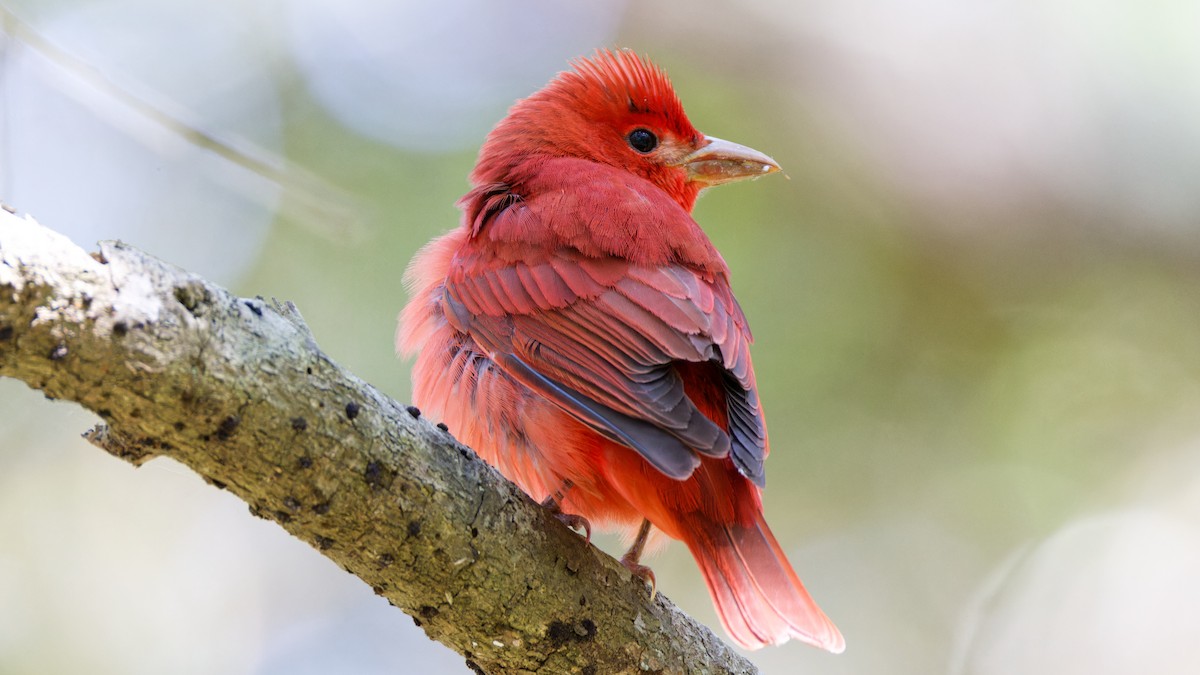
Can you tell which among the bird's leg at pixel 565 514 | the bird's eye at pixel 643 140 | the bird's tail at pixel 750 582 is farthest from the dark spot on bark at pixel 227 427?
the bird's eye at pixel 643 140

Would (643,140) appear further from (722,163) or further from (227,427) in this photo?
(227,427)

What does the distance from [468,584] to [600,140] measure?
246cm

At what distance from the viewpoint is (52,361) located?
1715 millimetres

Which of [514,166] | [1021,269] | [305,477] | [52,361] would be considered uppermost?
[1021,269]

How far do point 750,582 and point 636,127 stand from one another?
2.18 m

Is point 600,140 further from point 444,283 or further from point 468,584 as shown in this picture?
point 468,584

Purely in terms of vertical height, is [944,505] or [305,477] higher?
[944,505]

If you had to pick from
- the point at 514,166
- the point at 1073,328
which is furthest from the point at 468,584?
the point at 1073,328

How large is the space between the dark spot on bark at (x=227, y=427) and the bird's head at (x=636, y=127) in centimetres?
259

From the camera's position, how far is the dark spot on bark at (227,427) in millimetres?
1912

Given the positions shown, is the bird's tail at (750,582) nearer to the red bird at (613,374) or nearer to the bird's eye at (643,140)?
the red bird at (613,374)

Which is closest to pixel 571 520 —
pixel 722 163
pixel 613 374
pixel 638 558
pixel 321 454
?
pixel 613 374

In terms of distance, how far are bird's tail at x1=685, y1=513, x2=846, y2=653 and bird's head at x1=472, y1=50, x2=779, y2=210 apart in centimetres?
182

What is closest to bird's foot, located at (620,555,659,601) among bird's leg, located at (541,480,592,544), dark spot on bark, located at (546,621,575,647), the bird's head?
bird's leg, located at (541,480,592,544)
